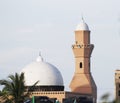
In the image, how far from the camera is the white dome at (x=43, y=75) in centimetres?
7825

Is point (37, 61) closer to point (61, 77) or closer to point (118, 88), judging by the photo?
point (61, 77)

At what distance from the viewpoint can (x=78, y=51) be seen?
81125mm

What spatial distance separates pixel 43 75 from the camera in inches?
3103

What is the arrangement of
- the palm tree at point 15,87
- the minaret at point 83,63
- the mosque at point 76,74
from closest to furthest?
the palm tree at point 15,87, the mosque at point 76,74, the minaret at point 83,63

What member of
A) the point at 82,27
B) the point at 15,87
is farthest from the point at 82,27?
the point at 15,87

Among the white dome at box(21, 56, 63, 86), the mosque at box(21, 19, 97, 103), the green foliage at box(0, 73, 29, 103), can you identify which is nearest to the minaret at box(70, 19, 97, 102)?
the mosque at box(21, 19, 97, 103)

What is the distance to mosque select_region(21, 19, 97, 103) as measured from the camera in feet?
257

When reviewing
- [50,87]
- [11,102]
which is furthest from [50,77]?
[11,102]

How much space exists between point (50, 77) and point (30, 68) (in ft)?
10.9

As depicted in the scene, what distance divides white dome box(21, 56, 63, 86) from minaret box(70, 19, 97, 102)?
10.9 ft

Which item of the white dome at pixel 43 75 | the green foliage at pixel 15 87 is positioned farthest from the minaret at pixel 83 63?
the green foliage at pixel 15 87

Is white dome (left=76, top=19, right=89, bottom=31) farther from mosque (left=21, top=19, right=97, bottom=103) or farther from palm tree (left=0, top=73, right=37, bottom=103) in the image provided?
palm tree (left=0, top=73, right=37, bottom=103)

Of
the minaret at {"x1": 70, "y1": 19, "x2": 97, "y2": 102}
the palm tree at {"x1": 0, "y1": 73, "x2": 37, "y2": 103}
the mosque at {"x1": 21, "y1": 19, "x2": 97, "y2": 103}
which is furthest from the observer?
the minaret at {"x1": 70, "y1": 19, "x2": 97, "y2": 102}

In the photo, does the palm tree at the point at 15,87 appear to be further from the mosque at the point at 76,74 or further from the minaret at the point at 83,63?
the minaret at the point at 83,63
